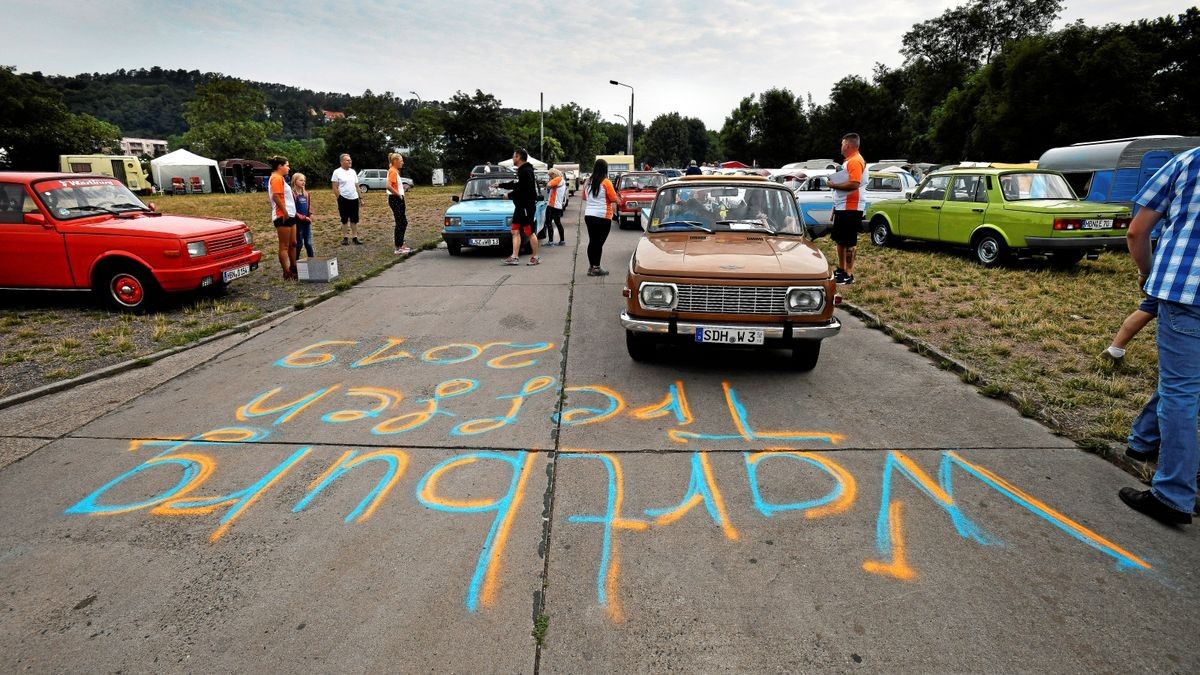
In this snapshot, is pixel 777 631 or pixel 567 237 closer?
pixel 777 631

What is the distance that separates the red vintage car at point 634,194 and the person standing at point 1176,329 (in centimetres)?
1347

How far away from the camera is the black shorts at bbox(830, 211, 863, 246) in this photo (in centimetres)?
827

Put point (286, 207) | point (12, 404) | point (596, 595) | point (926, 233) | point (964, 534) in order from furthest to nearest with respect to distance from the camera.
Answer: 1. point (926, 233)
2. point (286, 207)
3. point (12, 404)
4. point (964, 534)
5. point (596, 595)

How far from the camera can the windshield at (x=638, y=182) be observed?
58.0 feet

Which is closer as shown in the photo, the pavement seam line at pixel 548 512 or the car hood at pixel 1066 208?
the pavement seam line at pixel 548 512

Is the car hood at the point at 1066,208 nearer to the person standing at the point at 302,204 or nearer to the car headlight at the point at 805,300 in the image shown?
the car headlight at the point at 805,300

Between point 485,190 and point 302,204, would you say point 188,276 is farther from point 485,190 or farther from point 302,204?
point 485,190

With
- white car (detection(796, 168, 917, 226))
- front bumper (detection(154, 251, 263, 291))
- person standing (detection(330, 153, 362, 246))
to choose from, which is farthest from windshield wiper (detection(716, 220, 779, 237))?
white car (detection(796, 168, 917, 226))

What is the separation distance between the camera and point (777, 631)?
94.5 inches

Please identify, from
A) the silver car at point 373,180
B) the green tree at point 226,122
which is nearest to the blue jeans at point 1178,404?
the silver car at point 373,180

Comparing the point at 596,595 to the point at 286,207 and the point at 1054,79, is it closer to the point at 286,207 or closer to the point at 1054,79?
the point at 286,207

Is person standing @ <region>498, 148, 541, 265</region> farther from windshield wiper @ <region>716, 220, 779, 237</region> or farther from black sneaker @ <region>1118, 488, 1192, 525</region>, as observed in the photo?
black sneaker @ <region>1118, 488, 1192, 525</region>

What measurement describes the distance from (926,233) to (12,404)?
1305 centimetres

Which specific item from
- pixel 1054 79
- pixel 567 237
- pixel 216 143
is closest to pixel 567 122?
pixel 216 143
